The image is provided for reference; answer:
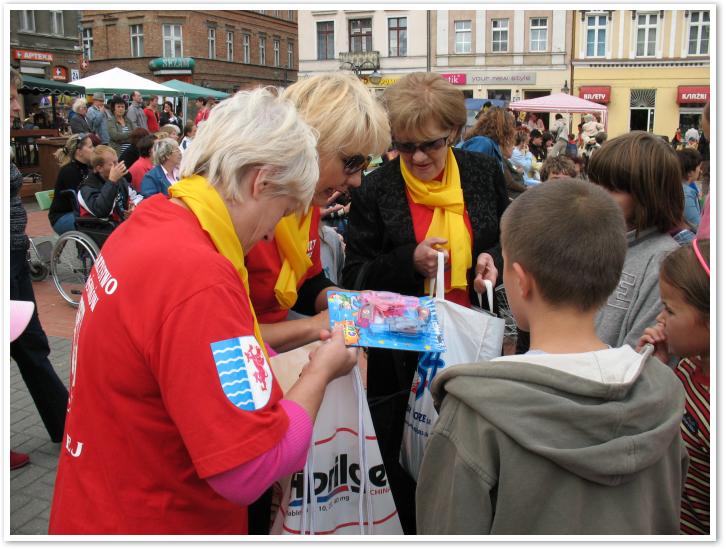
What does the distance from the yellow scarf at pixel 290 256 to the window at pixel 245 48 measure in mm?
45575

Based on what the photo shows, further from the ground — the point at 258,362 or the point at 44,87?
the point at 44,87

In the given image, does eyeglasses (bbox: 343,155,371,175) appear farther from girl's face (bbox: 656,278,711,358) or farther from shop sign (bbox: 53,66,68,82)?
shop sign (bbox: 53,66,68,82)

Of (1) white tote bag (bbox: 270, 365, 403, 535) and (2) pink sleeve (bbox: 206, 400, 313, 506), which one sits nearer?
(2) pink sleeve (bbox: 206, 400, 313, 506)

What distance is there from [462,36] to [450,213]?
37545 mm

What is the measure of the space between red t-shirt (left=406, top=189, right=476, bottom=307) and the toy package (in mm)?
510

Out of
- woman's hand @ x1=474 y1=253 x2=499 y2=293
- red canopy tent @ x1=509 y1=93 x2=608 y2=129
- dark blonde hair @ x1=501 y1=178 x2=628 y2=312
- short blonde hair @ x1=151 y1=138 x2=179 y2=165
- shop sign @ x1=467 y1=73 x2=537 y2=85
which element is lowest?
woman's hand @ x1=474 y1=253 x2=499 y2=293

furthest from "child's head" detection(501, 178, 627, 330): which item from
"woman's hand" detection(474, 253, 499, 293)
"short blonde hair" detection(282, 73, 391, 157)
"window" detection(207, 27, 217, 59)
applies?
"window" detection(207, 27, 217, 59)

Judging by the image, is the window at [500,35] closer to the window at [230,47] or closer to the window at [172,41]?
the window at [230,47]

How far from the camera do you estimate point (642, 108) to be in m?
35.4

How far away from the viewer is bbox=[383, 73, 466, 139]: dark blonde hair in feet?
7.45

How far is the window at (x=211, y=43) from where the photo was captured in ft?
139

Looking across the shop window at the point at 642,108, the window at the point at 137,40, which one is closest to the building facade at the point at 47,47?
the window at the point at 137,40

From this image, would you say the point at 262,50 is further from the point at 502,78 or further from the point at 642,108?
the point at 642,108

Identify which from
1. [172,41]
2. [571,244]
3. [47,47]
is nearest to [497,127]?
[571,244]
